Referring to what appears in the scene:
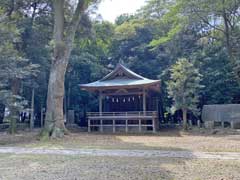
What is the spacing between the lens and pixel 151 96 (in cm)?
2803

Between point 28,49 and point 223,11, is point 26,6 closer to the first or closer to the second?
point 28,49

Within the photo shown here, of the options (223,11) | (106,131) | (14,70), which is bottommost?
(106,131)

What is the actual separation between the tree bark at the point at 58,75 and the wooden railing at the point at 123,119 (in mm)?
6753

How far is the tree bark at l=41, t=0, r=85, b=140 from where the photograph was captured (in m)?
17.2

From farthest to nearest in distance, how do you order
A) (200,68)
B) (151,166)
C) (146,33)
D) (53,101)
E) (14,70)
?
(146,33), (200,68), (53,101), (14,70), (151,166)

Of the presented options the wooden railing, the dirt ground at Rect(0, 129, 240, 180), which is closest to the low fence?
the wooden railing

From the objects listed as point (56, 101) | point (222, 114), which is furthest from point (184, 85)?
point (56, 101)

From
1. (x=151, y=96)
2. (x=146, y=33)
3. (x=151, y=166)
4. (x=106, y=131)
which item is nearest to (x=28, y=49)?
(x=106, y=131)

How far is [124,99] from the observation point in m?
27.5

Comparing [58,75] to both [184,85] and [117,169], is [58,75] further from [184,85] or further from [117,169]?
[117,169]

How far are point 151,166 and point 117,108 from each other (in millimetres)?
20223

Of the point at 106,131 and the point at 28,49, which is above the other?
the point at 28,49

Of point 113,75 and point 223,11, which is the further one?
point 113,75

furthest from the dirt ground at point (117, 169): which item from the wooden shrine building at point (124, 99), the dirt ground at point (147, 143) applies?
the wooden shrine building at point (124, 99)
